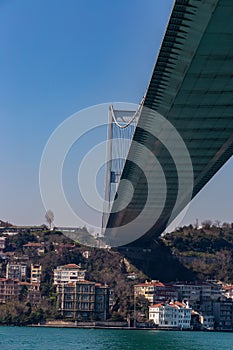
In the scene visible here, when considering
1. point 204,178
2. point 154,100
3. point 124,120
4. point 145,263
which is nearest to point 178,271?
point 145,263

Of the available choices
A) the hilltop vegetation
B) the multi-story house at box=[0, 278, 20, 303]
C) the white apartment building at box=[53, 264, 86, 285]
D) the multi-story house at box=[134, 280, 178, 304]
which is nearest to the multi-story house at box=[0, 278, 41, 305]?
the multi-story house at box=[0, 278, 20, 303]

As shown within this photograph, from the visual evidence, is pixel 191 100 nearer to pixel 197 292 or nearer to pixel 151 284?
Result: pixel 151 284

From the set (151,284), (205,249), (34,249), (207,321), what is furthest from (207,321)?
(34,249)

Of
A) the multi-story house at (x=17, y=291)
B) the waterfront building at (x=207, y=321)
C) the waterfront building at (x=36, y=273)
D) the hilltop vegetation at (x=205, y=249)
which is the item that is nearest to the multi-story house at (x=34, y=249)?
the waterfront building at (x=36, y=273)

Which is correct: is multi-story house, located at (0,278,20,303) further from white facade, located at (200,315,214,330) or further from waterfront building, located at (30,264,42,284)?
white facade, located at (200,315,214,330)

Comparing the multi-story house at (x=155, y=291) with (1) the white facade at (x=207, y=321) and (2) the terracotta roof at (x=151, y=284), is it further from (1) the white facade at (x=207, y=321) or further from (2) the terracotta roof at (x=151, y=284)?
(1) the white facade at (x=207, y=321)

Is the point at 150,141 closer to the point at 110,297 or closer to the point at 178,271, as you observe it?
the point at 110,297
